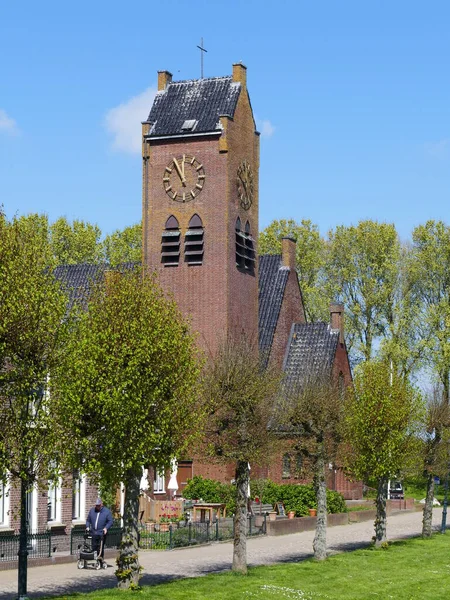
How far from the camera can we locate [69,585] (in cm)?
2839

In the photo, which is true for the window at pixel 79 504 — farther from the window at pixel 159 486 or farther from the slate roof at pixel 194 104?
the slate roof at pixel 194 104

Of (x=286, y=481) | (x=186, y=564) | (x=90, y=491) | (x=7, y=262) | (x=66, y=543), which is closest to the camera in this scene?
(x=7, y=262)

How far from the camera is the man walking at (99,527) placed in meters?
32.4

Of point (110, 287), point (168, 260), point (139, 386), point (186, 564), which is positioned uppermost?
point (168, 260)

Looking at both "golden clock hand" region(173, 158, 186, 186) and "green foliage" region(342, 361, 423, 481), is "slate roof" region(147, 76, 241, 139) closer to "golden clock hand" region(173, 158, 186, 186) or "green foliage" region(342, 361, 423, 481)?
"golden clock hand" region(173, 158, 186, 186)

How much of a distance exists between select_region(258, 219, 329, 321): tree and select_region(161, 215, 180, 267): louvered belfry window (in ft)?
83.8

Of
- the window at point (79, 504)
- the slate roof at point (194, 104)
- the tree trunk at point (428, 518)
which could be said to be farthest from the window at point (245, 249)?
the window at point (79, 504)

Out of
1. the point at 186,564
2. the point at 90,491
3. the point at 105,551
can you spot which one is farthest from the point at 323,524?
the point at 90,491

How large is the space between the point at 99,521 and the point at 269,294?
1290 inches

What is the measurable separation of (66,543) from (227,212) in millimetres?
21403

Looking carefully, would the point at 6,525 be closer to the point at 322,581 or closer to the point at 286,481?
the point at 322,581

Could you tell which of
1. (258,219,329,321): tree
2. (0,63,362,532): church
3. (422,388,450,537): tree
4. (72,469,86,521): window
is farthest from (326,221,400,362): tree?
(72,469,86,521): window

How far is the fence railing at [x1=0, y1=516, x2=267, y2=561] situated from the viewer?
1320 inches

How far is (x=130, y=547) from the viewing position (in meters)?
26.6
